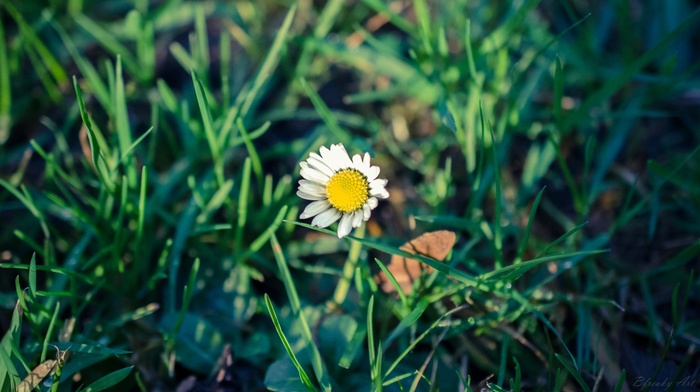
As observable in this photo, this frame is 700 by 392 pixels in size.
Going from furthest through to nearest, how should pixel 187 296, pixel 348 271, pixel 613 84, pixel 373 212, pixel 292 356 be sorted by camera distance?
pixel 373 212 → pixel 613 84 → pixel 348 271 → pixel 187 296 → pixel 292 356

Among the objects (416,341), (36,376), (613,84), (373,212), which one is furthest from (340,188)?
(613,84)

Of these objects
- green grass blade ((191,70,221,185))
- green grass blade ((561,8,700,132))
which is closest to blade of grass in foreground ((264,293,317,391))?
green grass blade ((191,70,221,185))

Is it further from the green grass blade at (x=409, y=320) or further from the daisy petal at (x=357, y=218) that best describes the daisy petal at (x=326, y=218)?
the green grass blade at (x=409, y=320)

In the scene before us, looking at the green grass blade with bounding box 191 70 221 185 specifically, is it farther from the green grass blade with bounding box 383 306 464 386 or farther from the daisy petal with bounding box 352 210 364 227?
the green grass blade with bounding box 383 306 464 386

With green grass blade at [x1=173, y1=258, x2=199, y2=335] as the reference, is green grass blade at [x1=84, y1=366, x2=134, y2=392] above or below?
below

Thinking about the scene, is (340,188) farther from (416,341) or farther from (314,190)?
(416,341)

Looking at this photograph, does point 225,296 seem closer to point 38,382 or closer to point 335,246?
point 335,246
